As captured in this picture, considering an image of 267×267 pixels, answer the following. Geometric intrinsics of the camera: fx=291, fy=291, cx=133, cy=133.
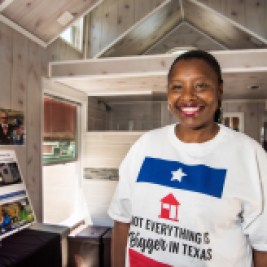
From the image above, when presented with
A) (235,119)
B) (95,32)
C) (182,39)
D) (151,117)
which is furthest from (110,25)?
(235,119)

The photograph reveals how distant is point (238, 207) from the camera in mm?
735

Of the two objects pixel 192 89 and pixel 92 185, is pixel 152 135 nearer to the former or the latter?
pixel 192 89

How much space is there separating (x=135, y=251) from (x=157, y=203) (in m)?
0.16

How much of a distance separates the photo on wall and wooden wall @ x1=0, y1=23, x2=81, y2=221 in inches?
1.9

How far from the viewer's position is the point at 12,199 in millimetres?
2141

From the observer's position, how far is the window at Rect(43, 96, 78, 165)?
123 inches

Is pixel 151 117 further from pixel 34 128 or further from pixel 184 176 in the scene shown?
pixel 184 176

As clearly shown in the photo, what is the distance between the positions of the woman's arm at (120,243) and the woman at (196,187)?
96 mm

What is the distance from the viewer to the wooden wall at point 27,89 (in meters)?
2.32

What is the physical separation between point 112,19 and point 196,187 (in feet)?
12.3

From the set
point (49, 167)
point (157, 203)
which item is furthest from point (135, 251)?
point (49, 167)

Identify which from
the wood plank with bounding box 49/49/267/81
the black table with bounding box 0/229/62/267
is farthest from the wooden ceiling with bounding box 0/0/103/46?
the black table with bounding box 0/229/62/267

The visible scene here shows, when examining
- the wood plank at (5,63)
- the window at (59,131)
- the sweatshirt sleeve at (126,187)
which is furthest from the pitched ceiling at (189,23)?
the sweatshirt sleeve at (126,187)

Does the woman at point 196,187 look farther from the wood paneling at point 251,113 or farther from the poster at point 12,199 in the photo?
the wood paneling at point 251,113
